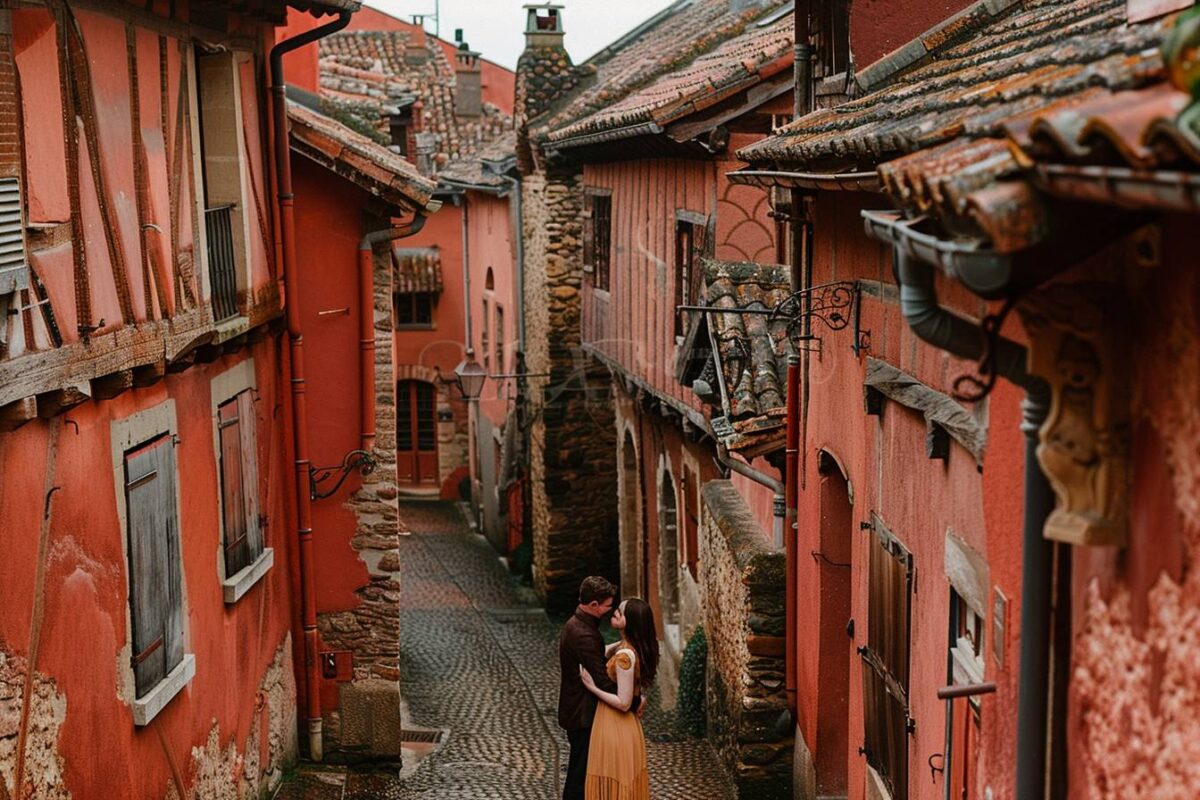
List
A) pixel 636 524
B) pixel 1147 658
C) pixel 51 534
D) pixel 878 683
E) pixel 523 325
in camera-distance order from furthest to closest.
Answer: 1. pixel 523 325
2. pixel 636 524
3. pixel 878 683
4. pixel 51 534
5. pixel 1147 658

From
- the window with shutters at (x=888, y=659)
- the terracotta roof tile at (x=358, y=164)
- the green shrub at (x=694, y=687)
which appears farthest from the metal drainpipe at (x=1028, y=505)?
the green shrub at (x=694, y=687)

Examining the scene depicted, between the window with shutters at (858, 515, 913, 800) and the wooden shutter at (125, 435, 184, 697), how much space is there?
3.63 metres

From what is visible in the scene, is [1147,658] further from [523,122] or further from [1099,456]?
[523,122]

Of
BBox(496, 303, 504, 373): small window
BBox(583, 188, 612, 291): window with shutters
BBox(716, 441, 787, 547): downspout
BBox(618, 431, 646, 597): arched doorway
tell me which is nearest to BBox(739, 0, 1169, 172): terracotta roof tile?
BBox(716, 441, 787, 547): downspout

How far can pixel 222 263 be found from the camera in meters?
9.51

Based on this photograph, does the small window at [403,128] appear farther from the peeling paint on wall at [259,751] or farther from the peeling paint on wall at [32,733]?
the peeling paint on wall at [32,733]

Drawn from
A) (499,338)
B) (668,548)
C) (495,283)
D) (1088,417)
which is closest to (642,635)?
(1088,417)

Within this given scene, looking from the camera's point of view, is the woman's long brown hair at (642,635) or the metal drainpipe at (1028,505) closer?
the metal drainpipe at (1028,505)

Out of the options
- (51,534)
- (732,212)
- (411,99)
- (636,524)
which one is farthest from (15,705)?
(411,99)

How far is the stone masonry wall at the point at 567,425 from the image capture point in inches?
834

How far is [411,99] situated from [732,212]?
18.3 metres

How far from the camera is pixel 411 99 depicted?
30562 mm

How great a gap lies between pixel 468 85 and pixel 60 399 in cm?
2699

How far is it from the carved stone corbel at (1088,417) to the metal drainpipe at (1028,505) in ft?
0.34
